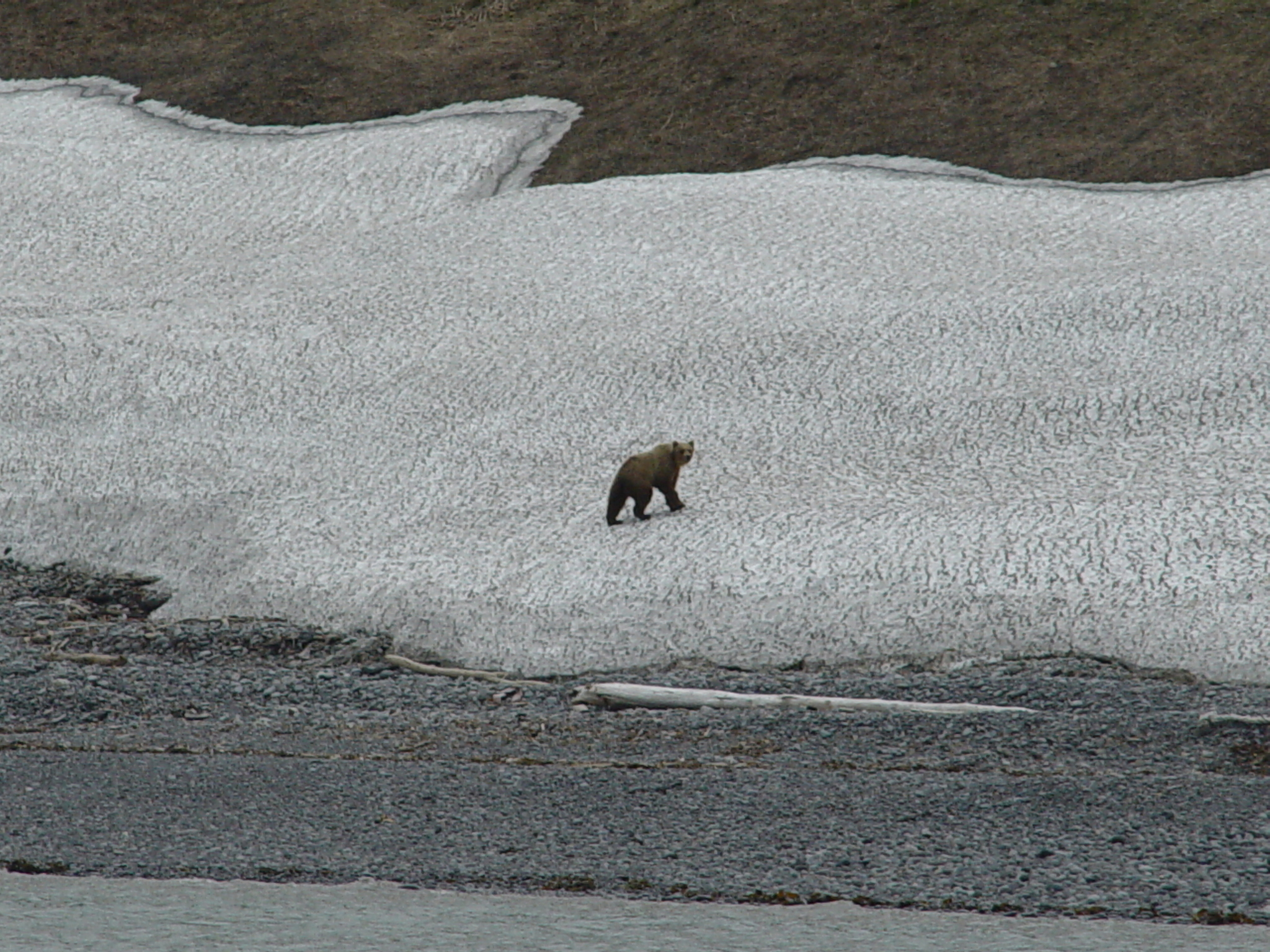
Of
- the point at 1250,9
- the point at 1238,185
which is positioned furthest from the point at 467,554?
the point at 1250,9

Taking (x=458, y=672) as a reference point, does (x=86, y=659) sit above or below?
above

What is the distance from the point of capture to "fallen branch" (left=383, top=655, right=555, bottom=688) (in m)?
10.9

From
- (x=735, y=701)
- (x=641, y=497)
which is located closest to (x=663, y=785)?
(x=735, y=701)

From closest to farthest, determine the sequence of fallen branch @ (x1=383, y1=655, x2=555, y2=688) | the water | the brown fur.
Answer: the water < fallen branch @ (x1=383, y1=655, x2=555, y2=688) < the brown fur

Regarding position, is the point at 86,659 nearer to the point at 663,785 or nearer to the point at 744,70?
the point at 663,785

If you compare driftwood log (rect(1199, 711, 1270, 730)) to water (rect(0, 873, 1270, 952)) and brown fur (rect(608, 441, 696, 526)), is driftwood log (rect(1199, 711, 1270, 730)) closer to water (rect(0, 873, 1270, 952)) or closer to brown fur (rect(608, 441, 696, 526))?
water (rect(0, 873, 1270, 952))

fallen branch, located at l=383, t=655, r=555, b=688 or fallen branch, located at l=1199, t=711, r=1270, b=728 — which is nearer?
A: fallen branch, located at l=1199, t=711, r=1270, b=728

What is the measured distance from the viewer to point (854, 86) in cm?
2430

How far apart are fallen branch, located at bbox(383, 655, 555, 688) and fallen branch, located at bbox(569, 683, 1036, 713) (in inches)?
26.1

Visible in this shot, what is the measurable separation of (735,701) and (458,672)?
262 cm

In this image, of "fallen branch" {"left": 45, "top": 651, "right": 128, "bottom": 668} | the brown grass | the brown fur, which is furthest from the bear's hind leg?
the brown grass

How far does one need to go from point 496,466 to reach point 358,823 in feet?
27.5

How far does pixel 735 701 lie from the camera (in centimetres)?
958

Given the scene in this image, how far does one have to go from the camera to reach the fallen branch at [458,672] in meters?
10.9
